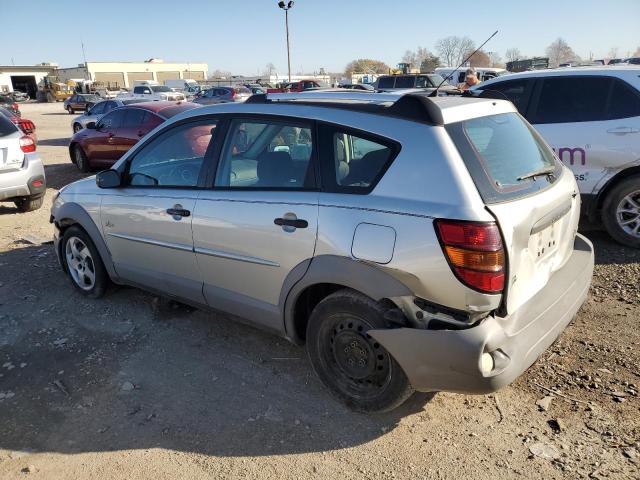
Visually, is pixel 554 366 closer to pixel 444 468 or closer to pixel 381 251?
pixel 444 468

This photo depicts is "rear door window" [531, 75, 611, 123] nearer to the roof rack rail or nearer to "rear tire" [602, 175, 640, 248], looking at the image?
"rear tire" [602, 175, 640, 248]

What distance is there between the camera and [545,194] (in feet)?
9.57

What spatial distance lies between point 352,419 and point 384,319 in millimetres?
701

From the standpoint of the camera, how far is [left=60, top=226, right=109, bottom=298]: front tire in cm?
464

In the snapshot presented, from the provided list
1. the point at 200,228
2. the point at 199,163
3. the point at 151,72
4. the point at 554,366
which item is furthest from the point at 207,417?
the point at 151,72

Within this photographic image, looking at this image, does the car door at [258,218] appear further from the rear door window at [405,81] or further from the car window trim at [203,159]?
the rear door window at [405,81]

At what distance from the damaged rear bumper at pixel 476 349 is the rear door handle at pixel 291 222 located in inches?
28.3

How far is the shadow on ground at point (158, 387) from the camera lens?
2916 millimetres

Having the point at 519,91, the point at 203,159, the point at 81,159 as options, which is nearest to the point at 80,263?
the point at 203,159

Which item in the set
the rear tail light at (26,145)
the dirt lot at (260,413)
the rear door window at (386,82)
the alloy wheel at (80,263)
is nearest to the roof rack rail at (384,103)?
the dirt lot at (260,413)

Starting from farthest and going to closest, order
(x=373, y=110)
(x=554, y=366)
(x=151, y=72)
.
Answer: (x=151, y=72) < (x=554, y=366) < (x=373, y=110)

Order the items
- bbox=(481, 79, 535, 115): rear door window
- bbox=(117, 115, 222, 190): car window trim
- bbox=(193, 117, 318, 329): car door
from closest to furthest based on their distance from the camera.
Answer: bbox=(193, 117, 318, 329): car door, bbox=(117, 115, 222, 190): car window trim, bbox=(481, 79, 535, 115): rear door window

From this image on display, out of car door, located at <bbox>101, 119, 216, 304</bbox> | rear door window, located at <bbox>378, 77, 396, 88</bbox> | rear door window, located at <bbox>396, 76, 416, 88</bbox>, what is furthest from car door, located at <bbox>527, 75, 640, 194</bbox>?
rear door window, located at <bbox>378, 77, 396, 88</bbox>

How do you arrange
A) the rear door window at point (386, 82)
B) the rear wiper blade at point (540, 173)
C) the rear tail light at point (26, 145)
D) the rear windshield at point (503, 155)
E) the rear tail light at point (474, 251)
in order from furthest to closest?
1. the rear door window at point (386, 82)
2. the rear tail light at point (26, 145)
3. the rear wiper blade at point (540, 173)
4. the rear windshield at point (503, 155)
5. the rear tail light at point (474, 251)
